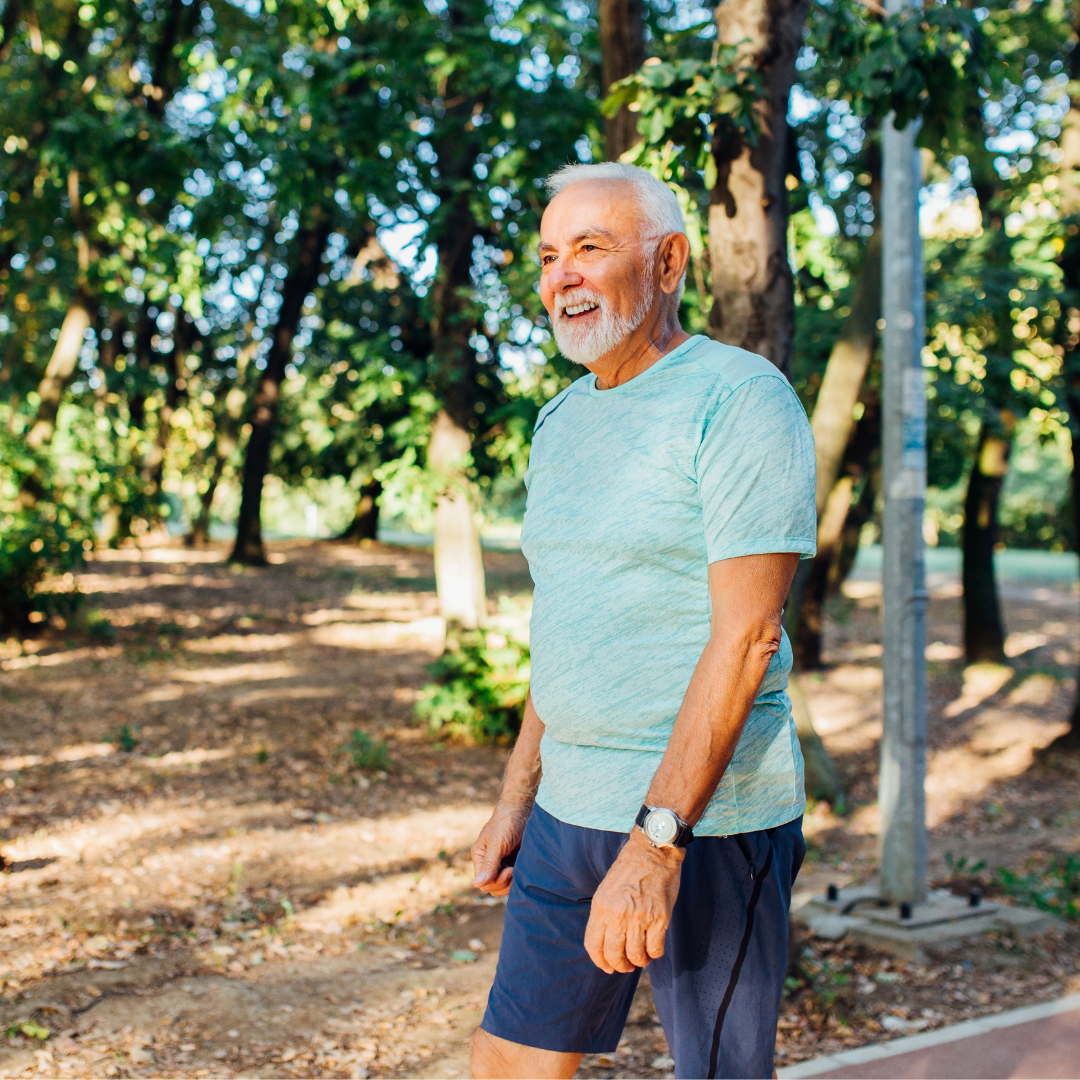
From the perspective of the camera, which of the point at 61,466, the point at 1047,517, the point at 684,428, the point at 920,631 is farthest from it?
the point at 1047,517

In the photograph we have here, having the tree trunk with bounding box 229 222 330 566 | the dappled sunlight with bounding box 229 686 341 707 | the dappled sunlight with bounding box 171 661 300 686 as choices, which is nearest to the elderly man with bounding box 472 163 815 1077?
the dappled sunlight with bounding box 229 686 341 707

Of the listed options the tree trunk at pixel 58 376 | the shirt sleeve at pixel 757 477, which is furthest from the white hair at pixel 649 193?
the tree trunk at pixel 58 376

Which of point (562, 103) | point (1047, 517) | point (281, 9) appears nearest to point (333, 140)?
point (562, 103)

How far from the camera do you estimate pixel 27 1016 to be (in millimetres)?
3799

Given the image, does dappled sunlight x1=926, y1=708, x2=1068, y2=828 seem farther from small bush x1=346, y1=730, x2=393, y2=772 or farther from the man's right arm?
the man's right arm

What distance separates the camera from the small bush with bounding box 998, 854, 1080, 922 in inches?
215

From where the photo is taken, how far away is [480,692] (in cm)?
851

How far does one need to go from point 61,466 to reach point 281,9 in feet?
16.1

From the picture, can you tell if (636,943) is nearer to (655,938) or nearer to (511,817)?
(655,938)

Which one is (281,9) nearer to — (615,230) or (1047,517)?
(615,230)

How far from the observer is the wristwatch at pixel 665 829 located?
6.20 ft

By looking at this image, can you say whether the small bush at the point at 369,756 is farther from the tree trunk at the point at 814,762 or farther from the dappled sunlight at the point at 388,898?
the tree trunk at the point at 814,762

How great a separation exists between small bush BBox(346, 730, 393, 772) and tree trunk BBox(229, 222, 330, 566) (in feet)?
42.5

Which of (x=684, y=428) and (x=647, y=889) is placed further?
(x=684, y=428)
